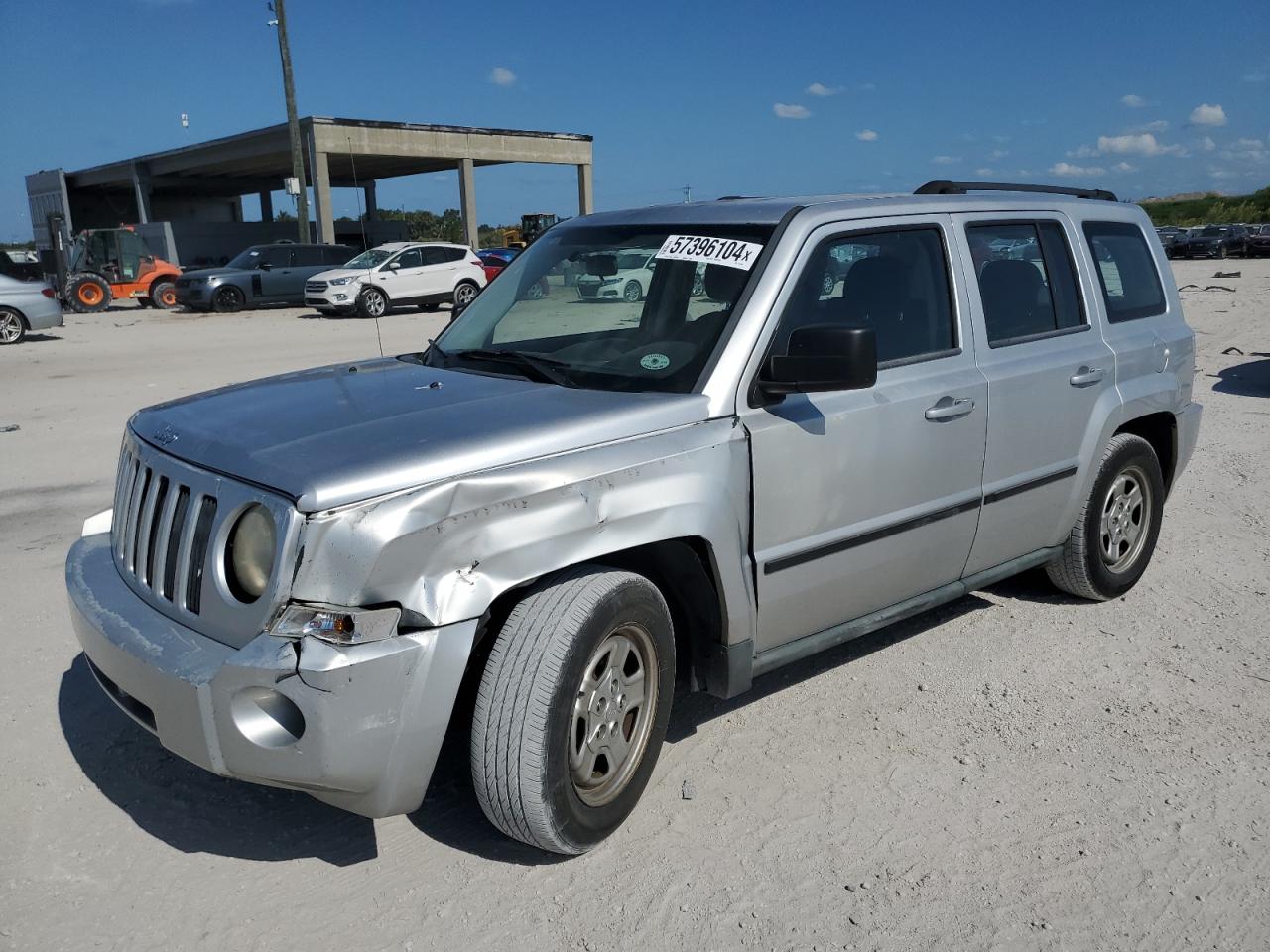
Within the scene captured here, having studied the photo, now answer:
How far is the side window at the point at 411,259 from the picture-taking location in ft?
80.0

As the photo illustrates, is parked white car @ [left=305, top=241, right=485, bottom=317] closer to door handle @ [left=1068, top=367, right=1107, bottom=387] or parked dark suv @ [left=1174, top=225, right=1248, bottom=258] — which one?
door handle @ [left=1068, top=367, right=1107, bottom=387]

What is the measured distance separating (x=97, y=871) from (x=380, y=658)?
4.08ft

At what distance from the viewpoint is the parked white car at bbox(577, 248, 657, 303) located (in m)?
3.97

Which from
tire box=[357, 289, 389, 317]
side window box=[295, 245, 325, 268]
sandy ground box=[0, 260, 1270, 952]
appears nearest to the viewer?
sandy ground box=[0, 260, 1270, 952]

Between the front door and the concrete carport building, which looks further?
the concrete carport building

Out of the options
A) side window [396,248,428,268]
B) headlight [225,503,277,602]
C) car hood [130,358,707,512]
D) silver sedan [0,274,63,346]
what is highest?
car hood [130,358,707,512]

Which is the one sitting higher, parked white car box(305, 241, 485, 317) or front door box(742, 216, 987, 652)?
front door box(742, 216, 987, 652)

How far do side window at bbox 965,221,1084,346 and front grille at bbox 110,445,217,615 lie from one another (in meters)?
2.97

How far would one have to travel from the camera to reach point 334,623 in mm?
2631

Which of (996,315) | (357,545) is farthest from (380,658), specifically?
(996,315)

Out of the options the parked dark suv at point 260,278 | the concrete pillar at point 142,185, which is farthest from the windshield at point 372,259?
the concrete pillar at point 142,185

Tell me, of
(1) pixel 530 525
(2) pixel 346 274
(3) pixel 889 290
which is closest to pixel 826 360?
(3) pixel 889 290

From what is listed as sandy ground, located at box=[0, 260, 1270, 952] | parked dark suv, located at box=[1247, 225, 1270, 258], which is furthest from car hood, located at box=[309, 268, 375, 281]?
parked dark suv, located at box=[1247, 225, 1270, 258]

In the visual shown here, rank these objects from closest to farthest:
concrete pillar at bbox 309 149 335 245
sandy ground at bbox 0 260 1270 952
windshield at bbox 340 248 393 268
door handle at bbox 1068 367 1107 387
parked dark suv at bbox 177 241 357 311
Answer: sandy ground at bbox 0 260 1270 952 < door handle at bbox 1068 367 1107 387 < windshield at bbox 340 248 393 268 < parked dark suv at bbox 177 241 357 311 < concrete pillar at bbox 309 149 335 245
